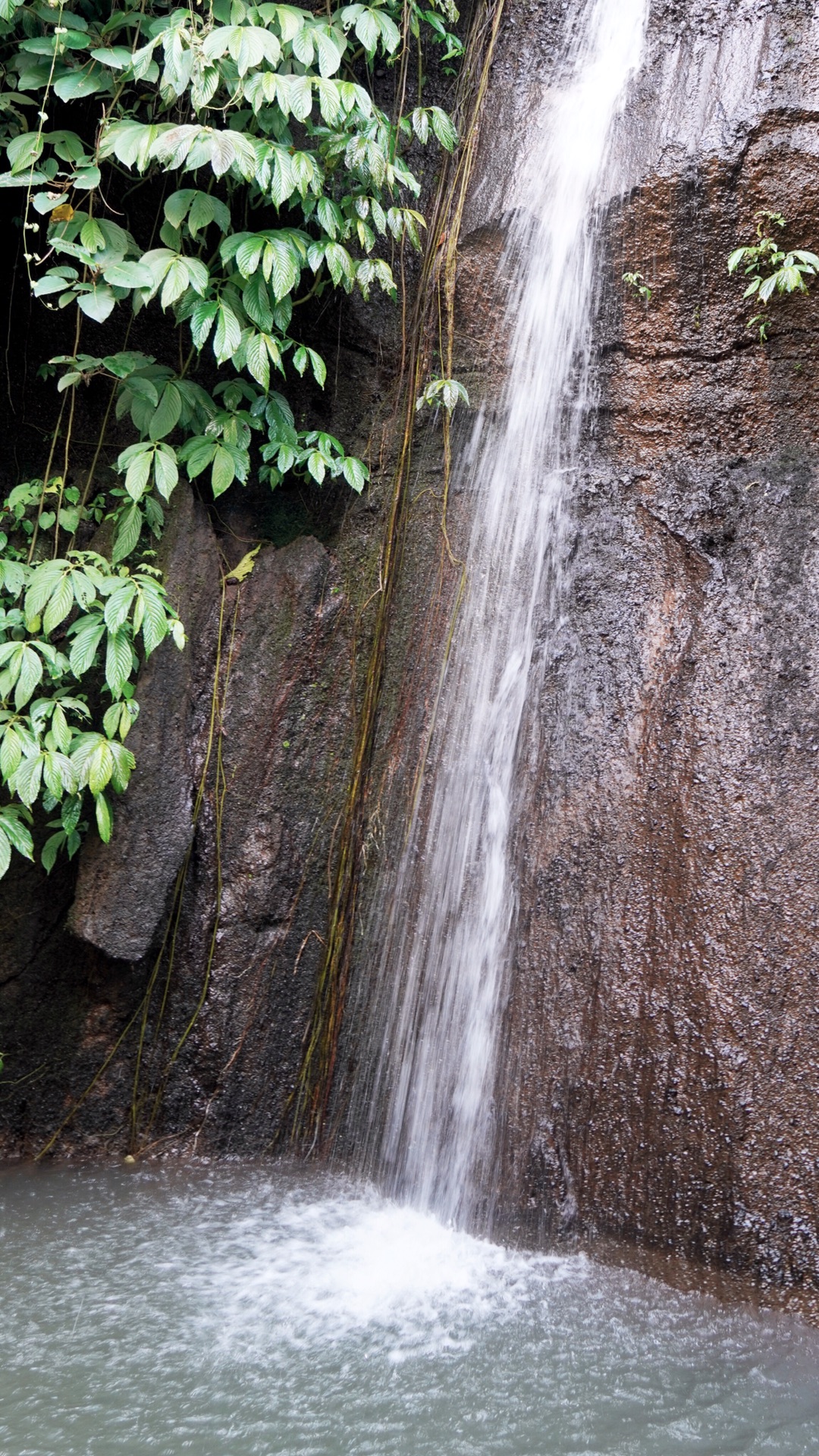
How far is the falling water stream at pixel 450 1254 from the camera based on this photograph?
6.65 feet

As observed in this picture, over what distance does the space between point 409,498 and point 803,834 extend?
1.74m

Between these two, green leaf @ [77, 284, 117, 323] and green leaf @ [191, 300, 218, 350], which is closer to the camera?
green leaf @ [77, 284, 117, 323]

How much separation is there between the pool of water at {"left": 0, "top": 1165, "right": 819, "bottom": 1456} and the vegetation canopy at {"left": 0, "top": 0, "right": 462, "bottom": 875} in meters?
1.06

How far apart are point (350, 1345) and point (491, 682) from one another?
187 cm

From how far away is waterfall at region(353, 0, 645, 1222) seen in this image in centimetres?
310

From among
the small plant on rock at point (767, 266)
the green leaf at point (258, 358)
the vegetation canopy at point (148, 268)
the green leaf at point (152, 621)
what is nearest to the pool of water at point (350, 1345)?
the vegetation canopy at point (148, 268)

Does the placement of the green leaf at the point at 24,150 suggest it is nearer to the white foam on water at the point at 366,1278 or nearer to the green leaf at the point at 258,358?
the green leaf at the point at 258,358

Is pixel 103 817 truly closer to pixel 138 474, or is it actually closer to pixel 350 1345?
pixel 138 474

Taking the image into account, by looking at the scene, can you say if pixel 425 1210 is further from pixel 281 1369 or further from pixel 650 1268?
pixel 281 1369

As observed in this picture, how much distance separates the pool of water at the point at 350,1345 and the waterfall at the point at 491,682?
1.05ft

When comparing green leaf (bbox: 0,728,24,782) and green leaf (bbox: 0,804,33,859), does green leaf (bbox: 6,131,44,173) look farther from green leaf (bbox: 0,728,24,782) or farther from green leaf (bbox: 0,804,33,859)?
green leaf (bbox: 0,804,33,859)

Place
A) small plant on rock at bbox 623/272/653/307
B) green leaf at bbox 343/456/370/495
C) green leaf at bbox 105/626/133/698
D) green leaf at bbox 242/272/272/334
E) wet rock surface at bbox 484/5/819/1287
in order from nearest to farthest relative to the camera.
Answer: wet rock surface at bbox 484/5/819/1287 < green leaf at bbox 105/626/133/698 < green leaf at bbox 242/272/272/334 < small plant on rock at bbox 623/272/653/307 < green leaf at bbox 343/456/370/495

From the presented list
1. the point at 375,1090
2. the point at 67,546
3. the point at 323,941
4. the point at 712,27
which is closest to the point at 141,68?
the point at 67,546

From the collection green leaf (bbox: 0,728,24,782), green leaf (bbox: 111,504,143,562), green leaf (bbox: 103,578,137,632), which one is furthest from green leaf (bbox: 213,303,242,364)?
green leaf (bbox: 0,728,24,782)
